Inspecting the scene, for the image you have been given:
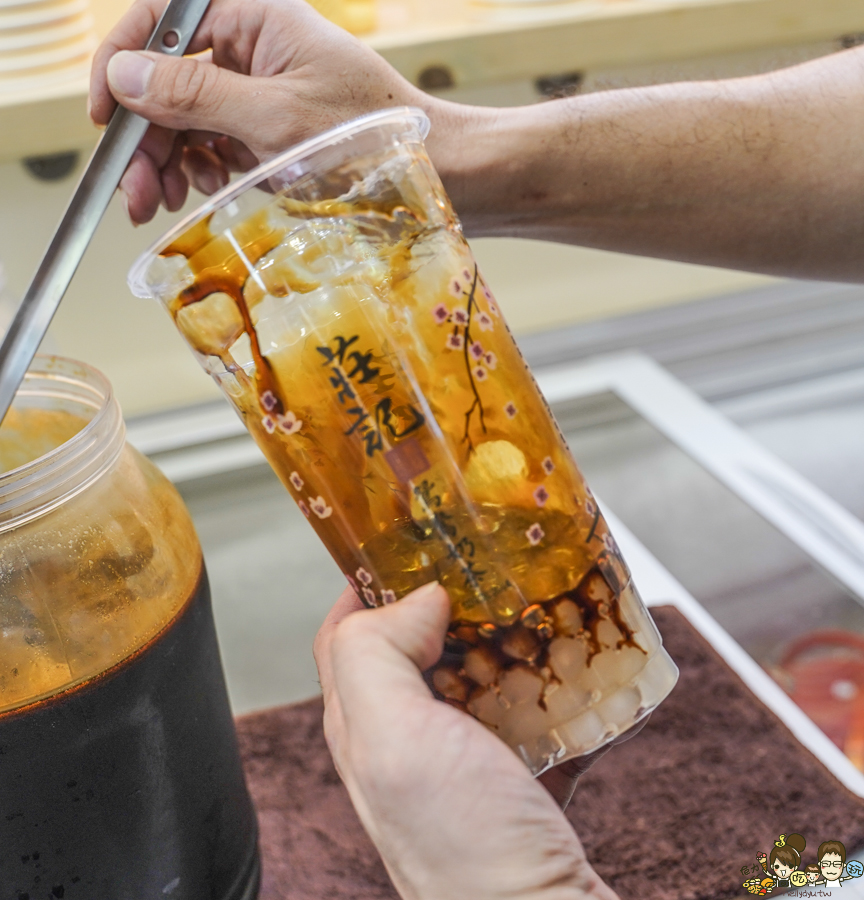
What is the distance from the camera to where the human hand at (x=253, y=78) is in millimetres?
534

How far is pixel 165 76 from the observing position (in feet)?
1.75

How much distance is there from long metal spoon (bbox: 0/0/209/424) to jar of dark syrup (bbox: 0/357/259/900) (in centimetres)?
5

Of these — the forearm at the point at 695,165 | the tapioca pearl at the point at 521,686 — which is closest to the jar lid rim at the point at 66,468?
the tapioca pearl at the point at 521,686

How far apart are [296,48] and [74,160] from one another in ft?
1.66

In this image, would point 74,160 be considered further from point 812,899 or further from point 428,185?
point 812,899

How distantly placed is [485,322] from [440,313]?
0.08 ft

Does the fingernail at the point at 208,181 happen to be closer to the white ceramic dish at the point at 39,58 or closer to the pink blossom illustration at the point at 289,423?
the white ceramic dish at the point at 39,58

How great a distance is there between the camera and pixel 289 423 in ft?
1.17

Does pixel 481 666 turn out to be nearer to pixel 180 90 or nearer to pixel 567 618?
pixel 567 618

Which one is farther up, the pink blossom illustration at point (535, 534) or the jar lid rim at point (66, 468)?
the jar lid rim at point (66, 468)

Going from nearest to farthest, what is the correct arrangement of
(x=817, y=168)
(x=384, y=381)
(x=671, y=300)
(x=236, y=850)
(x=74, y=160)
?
1. (x=384, y=381)
2. (x=236, y=850)
3. (x=817, y=168)
4. (x=74, y=160)
5. (x=671, y=300)

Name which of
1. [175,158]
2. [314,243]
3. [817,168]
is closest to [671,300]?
[817,168]

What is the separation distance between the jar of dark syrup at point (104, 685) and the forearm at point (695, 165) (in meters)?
0.36

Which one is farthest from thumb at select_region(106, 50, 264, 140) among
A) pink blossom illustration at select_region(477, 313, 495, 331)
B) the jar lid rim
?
pink blossom illustration at select_region(477, 313, 495, 331)
